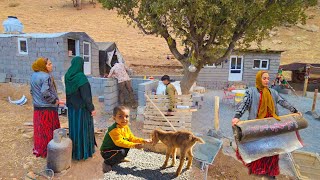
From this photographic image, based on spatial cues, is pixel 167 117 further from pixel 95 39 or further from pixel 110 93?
pixel 95 39

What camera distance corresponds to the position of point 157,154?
515cm

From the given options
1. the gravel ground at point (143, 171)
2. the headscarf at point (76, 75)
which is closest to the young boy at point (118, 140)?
the gravel ground at point (143, 171)

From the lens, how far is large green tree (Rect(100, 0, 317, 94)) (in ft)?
22.1

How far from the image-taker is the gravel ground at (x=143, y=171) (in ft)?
13.3

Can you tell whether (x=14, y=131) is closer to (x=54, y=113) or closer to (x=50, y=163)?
(x=54, y=113)

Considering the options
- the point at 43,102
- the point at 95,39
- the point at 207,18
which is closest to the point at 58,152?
the point at 43,102

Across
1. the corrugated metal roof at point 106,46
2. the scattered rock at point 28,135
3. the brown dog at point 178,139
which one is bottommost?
the scattered rock at point 28,135

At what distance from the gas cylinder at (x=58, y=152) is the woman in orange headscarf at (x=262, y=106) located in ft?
8.83

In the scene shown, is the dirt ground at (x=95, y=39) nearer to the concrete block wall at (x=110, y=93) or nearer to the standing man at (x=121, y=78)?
the concrete block wall at (x=110, y=93)

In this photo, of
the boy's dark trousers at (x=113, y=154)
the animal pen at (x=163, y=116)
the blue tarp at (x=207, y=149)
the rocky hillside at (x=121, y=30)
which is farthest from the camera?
the rocky hillside at (x=121, y=30)

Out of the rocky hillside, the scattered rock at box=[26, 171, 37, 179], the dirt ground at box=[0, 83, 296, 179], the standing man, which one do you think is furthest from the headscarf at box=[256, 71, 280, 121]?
the rocky hillside

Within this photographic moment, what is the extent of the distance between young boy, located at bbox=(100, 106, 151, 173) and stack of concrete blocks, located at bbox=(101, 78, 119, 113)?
14.3ft

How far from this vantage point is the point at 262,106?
360 centimetres

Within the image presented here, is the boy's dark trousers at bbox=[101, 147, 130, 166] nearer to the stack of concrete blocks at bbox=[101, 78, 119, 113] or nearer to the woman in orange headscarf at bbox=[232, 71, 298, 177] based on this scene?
the woman in orange headscarf at bbox=[232, 71, 298, 177]
